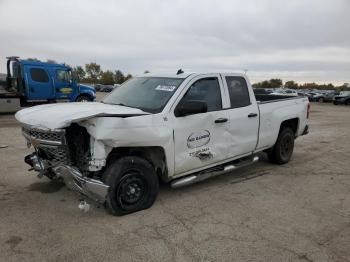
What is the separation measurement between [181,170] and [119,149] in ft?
3.17

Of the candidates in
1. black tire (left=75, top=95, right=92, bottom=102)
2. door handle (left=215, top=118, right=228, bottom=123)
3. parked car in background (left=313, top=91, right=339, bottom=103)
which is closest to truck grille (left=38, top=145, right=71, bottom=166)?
door handle (left=215, top=118, right=228, bottom=123)

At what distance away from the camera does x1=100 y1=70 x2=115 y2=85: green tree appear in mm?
89637

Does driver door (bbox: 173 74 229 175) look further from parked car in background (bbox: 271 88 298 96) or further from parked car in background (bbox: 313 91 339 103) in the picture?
parked car in background (bbox: 313 91 339 103)

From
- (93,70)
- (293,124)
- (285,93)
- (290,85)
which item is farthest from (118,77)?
(293,124)

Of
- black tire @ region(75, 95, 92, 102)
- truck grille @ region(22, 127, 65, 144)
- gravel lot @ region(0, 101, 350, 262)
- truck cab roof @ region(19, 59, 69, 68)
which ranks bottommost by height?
gravel lot @ region(0, 101, 350, 262)

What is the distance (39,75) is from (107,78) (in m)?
76.6

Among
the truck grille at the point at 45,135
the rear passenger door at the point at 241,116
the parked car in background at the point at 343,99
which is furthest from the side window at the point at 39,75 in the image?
the parked car in background at the point at 343,99

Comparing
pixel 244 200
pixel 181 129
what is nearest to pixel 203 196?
pixel 244 200

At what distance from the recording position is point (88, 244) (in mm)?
3721

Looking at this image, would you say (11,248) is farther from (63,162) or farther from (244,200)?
(244,200)

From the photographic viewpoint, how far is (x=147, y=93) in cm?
523

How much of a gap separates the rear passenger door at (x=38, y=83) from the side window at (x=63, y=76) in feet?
1.76

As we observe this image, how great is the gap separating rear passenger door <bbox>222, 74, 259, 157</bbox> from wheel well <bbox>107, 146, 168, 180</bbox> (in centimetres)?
131

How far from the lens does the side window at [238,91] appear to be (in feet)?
18.7
